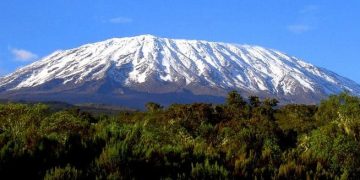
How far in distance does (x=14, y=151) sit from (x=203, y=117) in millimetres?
39078

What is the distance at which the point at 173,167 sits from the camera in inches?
526

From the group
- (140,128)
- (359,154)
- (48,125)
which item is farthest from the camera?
(359,154)

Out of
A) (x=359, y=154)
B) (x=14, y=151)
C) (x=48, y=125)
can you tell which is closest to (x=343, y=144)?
(x=359, y=154)

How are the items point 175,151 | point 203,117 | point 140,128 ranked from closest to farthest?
point 175,151, point 140,128, point 203,117

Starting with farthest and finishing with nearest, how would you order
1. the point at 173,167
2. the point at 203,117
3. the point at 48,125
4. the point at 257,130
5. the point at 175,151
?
the point at 203,117, the point at 257,130, the point at 48,125, the point at 175,151, the point at 173,167

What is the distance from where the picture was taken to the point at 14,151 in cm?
1269

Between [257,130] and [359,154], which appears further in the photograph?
[257,130]

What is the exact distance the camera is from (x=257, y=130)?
102ft

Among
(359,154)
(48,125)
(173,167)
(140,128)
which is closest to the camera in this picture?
(173,167)

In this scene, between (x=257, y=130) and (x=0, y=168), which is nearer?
(x=0, y=168)

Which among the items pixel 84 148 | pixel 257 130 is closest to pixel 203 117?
pixel 257 130

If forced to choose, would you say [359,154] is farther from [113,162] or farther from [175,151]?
[113,162]

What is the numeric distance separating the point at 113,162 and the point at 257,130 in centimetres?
1891

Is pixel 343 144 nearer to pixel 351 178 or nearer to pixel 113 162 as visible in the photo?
pixel 351 178
